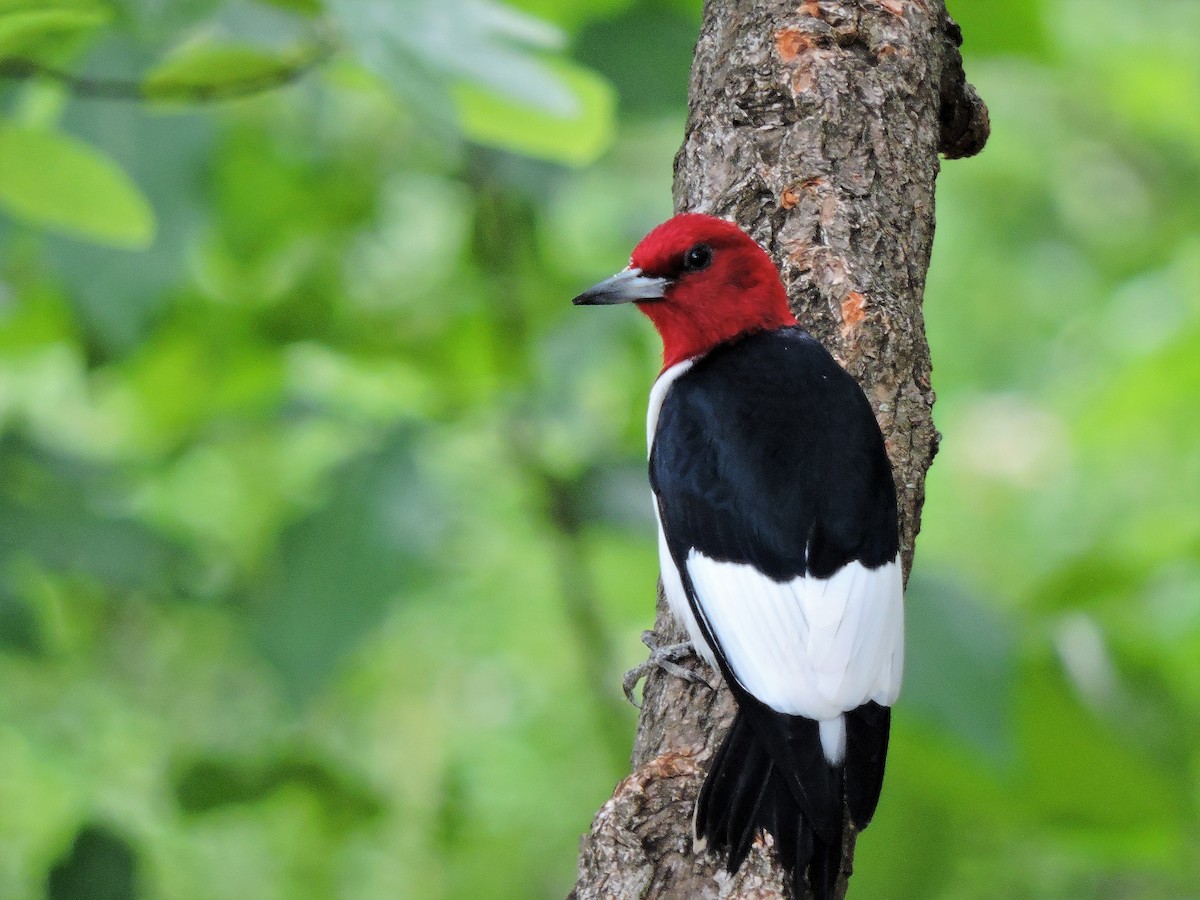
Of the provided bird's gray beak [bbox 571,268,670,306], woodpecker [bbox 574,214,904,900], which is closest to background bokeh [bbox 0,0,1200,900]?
bird's gray beak [bbox 571,268,670,306]

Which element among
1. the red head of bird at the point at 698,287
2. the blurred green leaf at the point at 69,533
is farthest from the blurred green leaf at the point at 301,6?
the blurred green leaf at the point at 69,533

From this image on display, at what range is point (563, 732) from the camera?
11.1 ft

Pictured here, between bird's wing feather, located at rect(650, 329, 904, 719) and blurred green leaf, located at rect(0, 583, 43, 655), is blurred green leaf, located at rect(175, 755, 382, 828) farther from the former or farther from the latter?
bird's wing feather, located at rect(650, 329, 904, 719)

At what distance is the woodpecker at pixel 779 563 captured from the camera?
4.01 ft

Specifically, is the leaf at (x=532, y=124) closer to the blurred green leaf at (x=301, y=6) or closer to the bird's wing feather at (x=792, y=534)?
the blurred green leaf at (x=301, y=6)

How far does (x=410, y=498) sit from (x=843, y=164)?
2.80 feet

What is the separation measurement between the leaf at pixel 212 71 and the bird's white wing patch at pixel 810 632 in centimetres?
79

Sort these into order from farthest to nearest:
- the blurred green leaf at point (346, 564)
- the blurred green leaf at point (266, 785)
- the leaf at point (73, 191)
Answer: the blurred green leaf at point (266, 785), the blurred green leaf at point (346, 564), the leaf at point (73, 191)

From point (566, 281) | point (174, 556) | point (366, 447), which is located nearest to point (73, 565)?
point (174, 556)

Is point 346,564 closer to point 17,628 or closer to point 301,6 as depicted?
point 17,628

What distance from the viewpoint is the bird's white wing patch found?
1.27 metres

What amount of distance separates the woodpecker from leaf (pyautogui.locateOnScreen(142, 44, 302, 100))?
1.70ft

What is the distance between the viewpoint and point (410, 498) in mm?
2057

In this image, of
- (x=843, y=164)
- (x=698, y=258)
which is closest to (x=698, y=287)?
(x=698, y=258)
